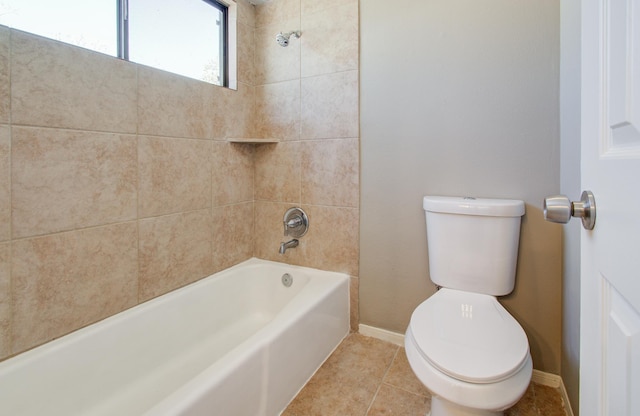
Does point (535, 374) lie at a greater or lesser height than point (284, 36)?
lesser

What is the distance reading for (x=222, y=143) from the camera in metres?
1.91

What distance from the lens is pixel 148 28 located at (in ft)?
5.07

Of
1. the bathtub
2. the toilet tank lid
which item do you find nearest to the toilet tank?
the toilet tank lid

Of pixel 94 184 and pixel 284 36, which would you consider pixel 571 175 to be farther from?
pixel 94 184

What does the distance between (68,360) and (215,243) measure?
2.85ft

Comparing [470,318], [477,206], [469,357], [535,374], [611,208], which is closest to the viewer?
[611,208]

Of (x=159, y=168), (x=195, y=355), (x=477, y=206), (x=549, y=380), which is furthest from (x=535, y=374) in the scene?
(x=159, y=168)

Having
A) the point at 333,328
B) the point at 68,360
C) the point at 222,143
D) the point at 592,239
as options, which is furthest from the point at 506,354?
the point at 222,143

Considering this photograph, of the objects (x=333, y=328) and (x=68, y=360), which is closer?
(x=68, y=360)

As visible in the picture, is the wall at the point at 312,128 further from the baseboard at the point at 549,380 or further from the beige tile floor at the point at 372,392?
the baseboard at the point at 549,380

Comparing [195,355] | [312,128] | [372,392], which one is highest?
→ [312,128]

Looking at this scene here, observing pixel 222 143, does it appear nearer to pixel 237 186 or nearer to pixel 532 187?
pixel 237 186

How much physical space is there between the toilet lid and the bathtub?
0.59 m

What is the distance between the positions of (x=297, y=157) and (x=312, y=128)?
0.69 feet
